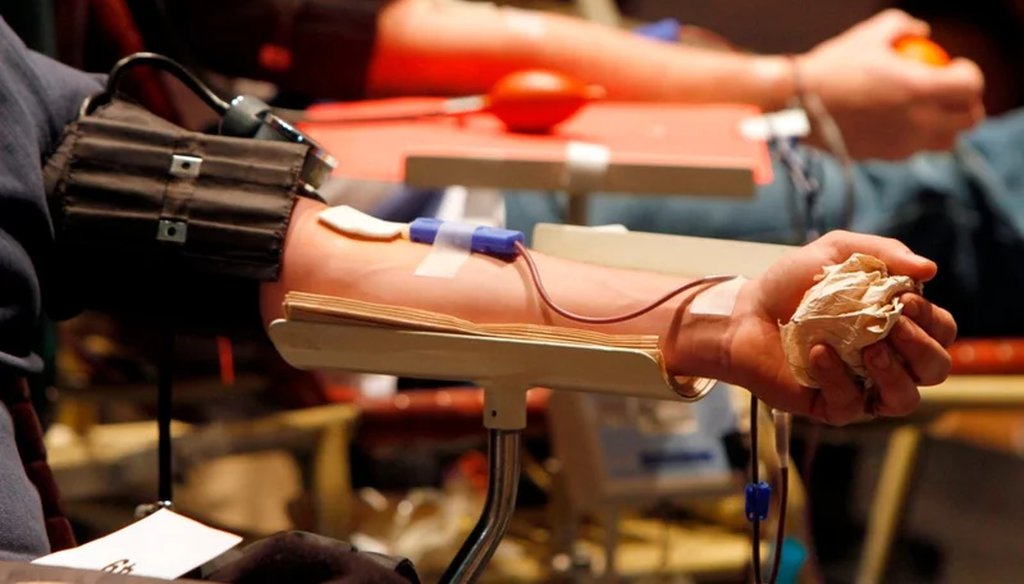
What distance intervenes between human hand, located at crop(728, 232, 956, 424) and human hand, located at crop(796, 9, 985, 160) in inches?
23.8

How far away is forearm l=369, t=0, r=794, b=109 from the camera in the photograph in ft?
4.14

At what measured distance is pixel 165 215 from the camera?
0.74m

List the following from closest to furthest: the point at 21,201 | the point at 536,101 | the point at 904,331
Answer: the point at 904,331
the point at 21,201
the point at 536,101

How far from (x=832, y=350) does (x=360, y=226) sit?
273 millimetres

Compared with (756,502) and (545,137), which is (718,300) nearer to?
(756,502)

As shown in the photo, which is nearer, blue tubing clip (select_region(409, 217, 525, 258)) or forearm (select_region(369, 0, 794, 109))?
blue tubing clip (select_region(409, 217, 525, 258))

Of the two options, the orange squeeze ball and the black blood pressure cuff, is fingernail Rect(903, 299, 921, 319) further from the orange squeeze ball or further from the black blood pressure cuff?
the orange squeeze ball

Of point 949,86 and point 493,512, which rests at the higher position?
point 949,86

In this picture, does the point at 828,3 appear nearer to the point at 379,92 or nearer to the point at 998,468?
the point at 998,468

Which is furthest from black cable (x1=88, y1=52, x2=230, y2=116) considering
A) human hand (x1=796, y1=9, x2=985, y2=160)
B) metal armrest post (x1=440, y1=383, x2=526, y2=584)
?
human hand (x1=796, y1=9, x2=985, y2=160)

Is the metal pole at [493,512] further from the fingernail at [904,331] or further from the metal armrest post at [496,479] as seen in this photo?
the fingernail at [904,331]

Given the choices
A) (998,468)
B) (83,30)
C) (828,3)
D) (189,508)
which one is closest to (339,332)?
(83,30)

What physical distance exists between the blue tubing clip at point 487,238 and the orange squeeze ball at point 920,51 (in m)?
0.65

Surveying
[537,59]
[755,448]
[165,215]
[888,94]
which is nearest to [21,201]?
[165,215]
